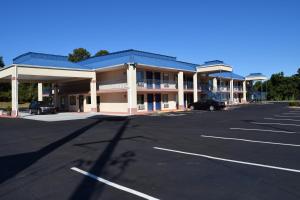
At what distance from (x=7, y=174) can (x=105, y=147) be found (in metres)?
3.69

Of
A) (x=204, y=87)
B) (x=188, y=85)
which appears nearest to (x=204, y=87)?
(x=204, y=87)

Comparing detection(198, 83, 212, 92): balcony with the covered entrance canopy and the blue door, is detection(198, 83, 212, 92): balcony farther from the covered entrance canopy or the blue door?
the covered entrance canopy

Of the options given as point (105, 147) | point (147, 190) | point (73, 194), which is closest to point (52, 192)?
point (73, 194)

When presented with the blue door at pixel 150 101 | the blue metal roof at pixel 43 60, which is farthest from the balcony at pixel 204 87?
the blue metal roof at pixel 43 60

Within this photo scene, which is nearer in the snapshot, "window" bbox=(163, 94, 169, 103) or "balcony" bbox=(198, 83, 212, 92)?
"window" bbox=(163, 94, 169, 103)

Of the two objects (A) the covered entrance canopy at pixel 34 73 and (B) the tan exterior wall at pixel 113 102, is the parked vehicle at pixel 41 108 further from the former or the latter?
(B) the tan exterior wall at pixel 113 102

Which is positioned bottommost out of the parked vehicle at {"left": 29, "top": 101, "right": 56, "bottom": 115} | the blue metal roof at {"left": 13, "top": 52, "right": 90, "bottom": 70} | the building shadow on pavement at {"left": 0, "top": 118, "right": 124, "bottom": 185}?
the building shadow on pavement at {"left": 0, "top": 118, "right": 124, "bottom": 185}

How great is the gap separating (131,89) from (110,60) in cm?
636

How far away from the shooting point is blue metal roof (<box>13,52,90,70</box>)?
29.1 metres

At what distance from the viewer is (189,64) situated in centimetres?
3816

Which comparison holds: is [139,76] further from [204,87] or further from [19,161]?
[19,161]

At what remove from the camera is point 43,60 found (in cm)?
3083

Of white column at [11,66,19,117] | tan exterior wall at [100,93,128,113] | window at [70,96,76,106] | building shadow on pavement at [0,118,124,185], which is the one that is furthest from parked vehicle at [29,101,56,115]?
building shadow on pavement at [0,118,124,185]

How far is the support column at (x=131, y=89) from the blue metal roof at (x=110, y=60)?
946 millimetres
